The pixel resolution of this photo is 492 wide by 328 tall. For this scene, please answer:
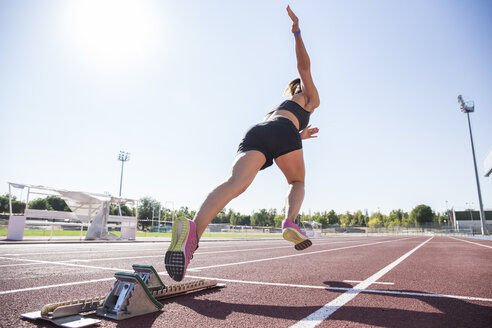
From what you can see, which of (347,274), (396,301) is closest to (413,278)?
(347,274)

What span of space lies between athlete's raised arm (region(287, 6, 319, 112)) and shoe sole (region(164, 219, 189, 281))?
5.76 feet

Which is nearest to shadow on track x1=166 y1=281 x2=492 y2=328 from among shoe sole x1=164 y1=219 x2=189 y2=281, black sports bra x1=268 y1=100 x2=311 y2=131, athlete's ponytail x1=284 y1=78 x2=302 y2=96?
shoe sole x1=164 y1=219 x2=189 y2=281

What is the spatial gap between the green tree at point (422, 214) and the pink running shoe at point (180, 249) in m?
114

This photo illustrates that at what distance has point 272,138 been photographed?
2473 millimetres

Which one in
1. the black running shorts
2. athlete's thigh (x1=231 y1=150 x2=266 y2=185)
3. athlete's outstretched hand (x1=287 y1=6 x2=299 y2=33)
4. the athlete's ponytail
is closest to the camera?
athlete's thigh (x1=231 y1=150 x2=266 y2=185)

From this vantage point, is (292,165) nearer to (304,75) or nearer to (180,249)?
(304,75)

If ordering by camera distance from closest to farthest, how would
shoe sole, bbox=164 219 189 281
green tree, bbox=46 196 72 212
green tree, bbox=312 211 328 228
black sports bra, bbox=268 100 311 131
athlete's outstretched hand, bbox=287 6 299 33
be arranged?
shoe sole, bbox=164 219 189 281 < athlete's outstretched hand, bbox=287 6 299 33 < black sports bra, bbox=268 100 311 131 < green tree, bbox=46 196 72 212 < green tree, bbox=312 211 328 228

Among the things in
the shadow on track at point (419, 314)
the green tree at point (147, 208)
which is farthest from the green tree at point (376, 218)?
the shadow on track at point (419, 314)

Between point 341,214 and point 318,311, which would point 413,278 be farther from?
point 341,214

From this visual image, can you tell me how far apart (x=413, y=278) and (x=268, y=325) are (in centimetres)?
245

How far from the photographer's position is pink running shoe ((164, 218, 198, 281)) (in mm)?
1859

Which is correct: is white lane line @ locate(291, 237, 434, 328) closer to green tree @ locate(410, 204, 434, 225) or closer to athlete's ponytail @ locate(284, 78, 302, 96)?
athlete's ponytail @ locate(284, 78, 302, 96)

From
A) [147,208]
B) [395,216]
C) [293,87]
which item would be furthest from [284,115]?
[395,216]

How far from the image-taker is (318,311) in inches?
70.9
